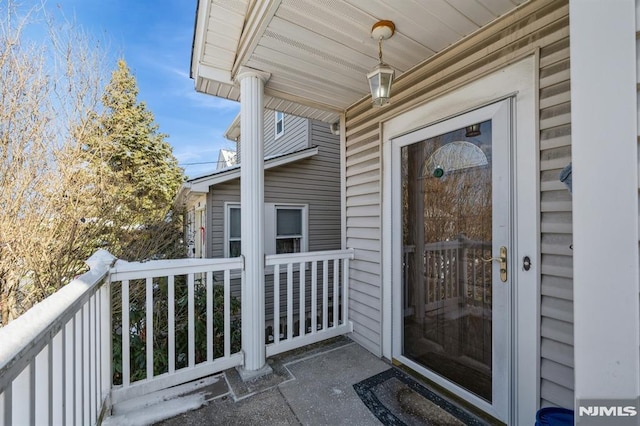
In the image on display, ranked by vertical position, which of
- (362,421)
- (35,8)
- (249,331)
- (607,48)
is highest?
(35,8)

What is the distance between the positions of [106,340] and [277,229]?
417cm

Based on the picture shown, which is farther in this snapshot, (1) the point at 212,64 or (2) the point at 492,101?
(1) the point at 212,64

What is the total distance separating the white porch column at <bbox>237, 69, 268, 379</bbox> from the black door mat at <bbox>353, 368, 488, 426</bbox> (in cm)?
92

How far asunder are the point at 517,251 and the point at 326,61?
6.41 ft

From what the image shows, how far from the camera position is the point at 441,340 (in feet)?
7.21

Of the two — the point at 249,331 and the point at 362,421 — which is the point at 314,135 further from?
the point at 362,421

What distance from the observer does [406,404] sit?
6.58 ft

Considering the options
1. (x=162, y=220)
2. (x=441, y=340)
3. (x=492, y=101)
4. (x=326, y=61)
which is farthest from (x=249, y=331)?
(x=162, y=220)

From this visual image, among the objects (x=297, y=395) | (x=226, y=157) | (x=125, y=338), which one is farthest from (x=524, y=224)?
(x=226, y=157)

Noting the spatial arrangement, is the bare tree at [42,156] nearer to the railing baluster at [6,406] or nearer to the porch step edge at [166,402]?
the porch step edge at [166,402]

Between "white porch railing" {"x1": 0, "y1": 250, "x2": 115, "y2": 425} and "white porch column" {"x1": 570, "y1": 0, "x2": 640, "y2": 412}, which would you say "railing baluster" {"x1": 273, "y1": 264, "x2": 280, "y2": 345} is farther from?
"white porch column" {"x1": 570, "y1": 0, "x2": 640, "y2": 412}

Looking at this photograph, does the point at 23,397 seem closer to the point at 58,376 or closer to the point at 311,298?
the point at 58,376

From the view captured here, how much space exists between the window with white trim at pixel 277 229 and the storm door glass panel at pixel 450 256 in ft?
12.3

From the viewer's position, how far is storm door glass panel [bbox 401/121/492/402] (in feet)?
6.29
